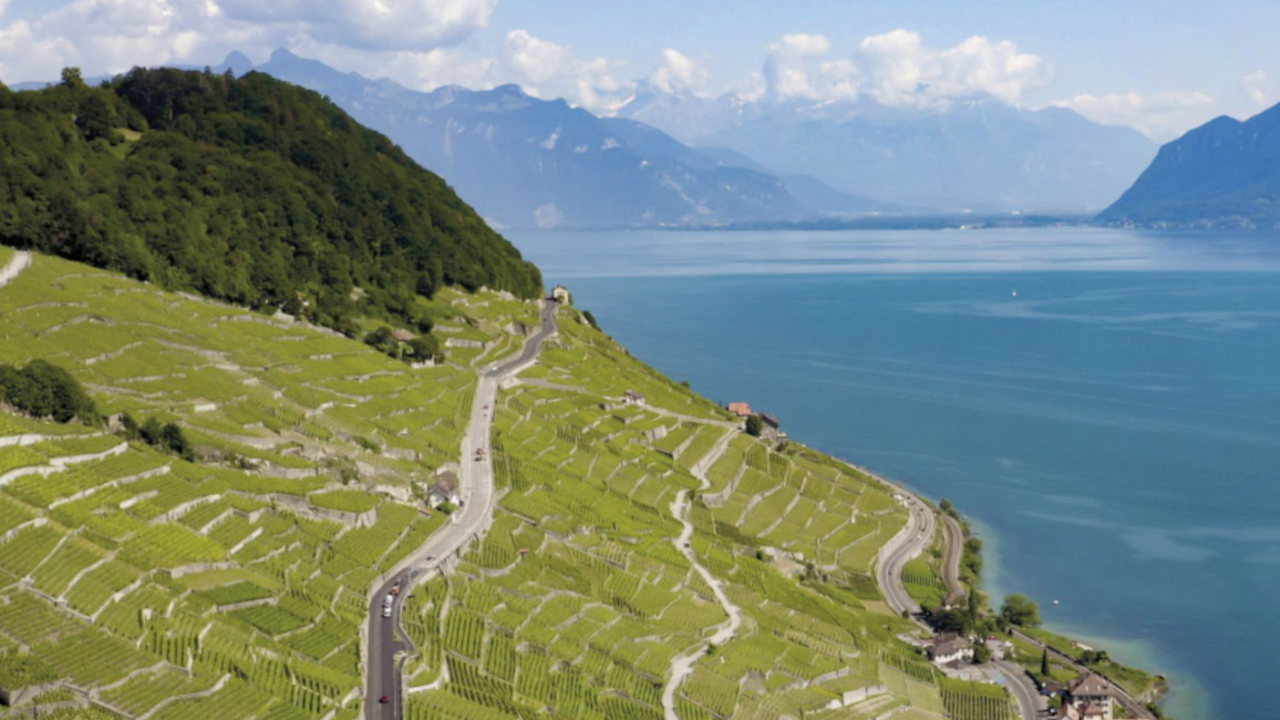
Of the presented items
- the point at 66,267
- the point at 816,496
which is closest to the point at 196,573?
the point at 66,267

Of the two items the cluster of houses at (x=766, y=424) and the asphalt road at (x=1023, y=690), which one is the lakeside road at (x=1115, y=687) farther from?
the cluster of houses at (x=766, y=424)

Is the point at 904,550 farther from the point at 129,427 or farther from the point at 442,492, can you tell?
the point at 129,427

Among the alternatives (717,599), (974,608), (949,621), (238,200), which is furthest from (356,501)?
(238,200)

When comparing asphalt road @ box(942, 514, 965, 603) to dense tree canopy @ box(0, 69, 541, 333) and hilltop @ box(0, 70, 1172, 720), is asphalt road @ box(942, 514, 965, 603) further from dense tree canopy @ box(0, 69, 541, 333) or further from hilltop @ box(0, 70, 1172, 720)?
dense tree canopy @ box(0, 69, 541, 333)

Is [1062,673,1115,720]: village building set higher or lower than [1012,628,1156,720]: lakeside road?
higher

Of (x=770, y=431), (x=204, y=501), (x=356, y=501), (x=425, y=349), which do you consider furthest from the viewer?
(x=770, y=431)

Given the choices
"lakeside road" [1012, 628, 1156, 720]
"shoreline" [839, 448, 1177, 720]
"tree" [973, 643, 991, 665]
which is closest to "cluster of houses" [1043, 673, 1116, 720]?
"lakeside road" [1012, 628, 1156, 720]
